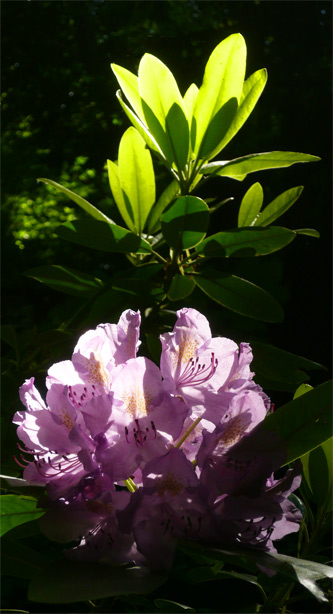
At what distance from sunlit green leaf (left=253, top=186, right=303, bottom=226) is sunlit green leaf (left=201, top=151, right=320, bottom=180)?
0.27ft

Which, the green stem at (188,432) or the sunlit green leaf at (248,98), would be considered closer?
the green stem at (188,432)

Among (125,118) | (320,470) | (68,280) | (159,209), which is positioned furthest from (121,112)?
(320,470)

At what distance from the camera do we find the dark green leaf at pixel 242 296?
0.80 meters

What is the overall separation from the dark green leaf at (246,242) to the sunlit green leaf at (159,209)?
14 cm

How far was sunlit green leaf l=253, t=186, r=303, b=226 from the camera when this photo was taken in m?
0.92

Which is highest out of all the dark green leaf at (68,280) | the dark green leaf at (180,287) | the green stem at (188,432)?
the green stem at (188,432)

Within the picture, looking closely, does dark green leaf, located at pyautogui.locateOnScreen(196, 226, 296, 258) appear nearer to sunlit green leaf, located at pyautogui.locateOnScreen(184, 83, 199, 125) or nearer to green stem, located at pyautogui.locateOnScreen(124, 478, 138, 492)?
sunlit green leaf, located at pyautogui.locateOnScreen(184, 83, 199, 125)

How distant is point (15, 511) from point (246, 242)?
46cm

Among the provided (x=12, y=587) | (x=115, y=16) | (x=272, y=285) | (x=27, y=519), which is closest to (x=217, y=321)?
(x=272, y=285)

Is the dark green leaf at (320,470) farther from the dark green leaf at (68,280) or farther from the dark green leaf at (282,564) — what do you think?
the dark green leaf at (68,280)

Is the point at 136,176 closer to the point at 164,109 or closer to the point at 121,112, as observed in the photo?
the point at 164,109

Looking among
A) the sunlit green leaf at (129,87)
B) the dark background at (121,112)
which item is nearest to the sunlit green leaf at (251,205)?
the sunlit green leaf at (129,87)

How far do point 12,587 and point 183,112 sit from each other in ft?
4.30

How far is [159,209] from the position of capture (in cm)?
99
